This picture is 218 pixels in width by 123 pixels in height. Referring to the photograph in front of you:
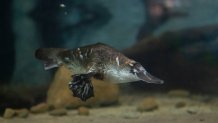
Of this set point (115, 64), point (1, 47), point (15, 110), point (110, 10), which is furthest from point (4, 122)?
point (115, 64)

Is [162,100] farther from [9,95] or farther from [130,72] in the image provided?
[130,72]

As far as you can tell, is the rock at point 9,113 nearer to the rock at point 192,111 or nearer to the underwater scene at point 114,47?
the underwater scene at point 114,47

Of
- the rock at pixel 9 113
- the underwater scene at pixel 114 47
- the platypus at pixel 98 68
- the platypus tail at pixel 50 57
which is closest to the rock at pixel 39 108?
the underwater scene at pixel 114 47

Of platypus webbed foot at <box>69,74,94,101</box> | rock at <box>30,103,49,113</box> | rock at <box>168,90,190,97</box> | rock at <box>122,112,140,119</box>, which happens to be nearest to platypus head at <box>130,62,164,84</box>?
platypus webbed foot at <box>69,74,94,101</box>

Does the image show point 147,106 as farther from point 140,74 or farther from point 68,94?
point 140,74

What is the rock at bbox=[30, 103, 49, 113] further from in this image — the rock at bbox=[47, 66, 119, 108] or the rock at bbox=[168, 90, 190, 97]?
the rock at bbox=[168, 90, 190, 97]
